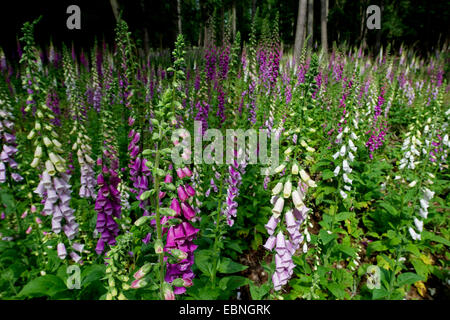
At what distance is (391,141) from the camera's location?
7273 mm

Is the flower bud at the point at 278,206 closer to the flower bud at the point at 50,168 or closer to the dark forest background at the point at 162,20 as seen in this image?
the flower bud at the point at 50,168

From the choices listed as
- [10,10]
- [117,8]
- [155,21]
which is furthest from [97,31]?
[117,8]

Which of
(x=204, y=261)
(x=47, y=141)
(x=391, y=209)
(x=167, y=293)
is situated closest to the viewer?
(x=167, y=293)

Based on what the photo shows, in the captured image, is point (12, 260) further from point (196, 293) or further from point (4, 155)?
point (196, 293)

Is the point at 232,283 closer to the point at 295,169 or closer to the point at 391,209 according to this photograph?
the point at 295,169

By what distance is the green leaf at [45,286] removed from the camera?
2285 mm

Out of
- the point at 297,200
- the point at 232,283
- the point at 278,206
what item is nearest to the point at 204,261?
the point at 232,283

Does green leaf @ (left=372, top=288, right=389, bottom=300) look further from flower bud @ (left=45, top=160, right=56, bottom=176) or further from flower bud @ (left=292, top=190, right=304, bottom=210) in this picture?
flower bud @ (left=45, top=160, right=56, bottom=176)

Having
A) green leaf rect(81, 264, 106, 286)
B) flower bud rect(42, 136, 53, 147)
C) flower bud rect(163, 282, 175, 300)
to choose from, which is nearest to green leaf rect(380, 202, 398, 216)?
flower bud rect(163, 282, 175, 300)

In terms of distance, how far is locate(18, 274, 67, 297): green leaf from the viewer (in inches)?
90.0

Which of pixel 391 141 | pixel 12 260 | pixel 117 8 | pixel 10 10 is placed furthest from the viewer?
pixel 10 10

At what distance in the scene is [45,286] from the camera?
2.35 m

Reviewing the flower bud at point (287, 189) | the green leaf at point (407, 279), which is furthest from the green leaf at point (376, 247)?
the flower bud at point (287, 189)
